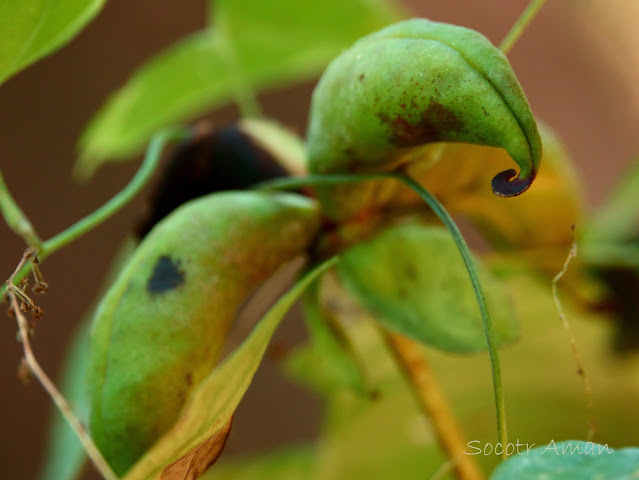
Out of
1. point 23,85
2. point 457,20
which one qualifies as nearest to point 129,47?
point 23,85

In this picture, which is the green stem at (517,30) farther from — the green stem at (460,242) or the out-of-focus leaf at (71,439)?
the out-of-focus leaf at (71,439)

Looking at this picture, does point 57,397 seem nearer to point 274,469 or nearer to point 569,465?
point 569,465

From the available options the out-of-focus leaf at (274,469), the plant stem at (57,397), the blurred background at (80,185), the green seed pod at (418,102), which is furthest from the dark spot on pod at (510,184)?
the blurred background at (80,185)

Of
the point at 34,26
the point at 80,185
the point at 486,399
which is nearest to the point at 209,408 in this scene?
the point at 34,26

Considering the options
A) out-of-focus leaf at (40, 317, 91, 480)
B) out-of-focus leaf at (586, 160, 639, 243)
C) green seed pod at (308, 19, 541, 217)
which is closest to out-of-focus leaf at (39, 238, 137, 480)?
out-of-focus leaf at (40, 317, 91, 480)

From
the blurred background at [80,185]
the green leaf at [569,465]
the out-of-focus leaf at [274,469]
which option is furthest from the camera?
the blurred background at [80,185]

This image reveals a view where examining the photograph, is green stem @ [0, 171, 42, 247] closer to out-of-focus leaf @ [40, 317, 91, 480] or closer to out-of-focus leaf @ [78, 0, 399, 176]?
out-of-focus leaf @ [40, 317, 91, 480]
